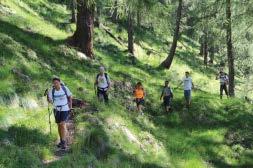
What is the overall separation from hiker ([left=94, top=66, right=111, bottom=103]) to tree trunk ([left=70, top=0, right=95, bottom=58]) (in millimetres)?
5352

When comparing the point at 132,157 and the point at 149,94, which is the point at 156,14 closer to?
the point at 149,94

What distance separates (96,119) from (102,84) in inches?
74.5

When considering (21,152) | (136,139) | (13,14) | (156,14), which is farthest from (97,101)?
(13,14)

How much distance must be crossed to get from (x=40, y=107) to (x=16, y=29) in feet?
21.2

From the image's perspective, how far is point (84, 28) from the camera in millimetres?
22312

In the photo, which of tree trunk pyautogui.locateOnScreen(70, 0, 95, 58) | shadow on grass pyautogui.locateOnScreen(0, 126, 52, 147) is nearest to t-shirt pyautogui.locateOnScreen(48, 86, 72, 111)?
shadow on grass pyautogui.locateOnScreen(0, 126, 52, 147)

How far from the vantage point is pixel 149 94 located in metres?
23.3

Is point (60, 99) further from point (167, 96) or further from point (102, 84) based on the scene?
point (167, 96)

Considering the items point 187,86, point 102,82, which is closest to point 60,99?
point 102,82

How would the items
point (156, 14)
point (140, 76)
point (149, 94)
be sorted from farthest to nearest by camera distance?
point (140, 76) < point (149, 94) < point (156, 14)

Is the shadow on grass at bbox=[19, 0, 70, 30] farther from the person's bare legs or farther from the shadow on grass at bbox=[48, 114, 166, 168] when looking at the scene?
the person's bare legs

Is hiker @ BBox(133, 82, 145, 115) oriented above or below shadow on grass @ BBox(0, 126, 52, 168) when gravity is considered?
above

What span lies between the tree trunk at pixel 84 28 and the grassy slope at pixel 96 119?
26.7 inches

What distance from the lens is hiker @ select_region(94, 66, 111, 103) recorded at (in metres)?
17.0
